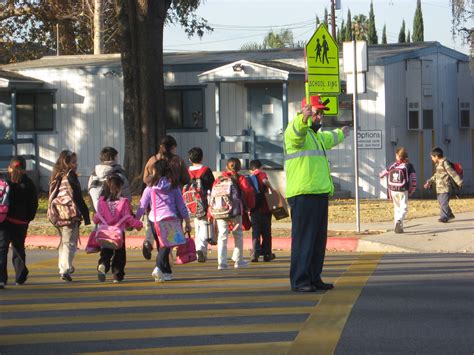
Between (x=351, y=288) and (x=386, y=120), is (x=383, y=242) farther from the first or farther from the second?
(x=386, y=120)

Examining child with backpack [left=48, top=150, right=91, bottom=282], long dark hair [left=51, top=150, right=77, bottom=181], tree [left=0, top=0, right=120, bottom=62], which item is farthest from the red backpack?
tree [left=0, top=0, right=120, bottom=62]

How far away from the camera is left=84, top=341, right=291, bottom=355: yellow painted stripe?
28.1 ft

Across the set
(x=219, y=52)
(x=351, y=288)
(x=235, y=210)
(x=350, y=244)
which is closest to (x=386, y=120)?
(x=219, y=52)

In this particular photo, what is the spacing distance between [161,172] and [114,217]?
865mm

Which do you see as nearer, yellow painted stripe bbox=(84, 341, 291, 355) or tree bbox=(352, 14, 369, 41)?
yellow painted stripe bbox=(84, 341, 291, 355)

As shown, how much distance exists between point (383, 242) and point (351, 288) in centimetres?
547

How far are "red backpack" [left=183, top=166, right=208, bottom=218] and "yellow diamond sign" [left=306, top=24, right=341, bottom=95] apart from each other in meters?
3.89

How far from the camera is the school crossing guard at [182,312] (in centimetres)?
899

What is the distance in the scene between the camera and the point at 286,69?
91.8 feet

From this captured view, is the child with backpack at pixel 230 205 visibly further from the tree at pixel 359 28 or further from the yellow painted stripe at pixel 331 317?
the tree at pixel 359 28

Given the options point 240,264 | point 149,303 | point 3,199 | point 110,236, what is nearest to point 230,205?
point 240,264

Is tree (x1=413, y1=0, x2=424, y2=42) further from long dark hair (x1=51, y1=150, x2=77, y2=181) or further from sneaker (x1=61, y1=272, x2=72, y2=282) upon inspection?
sneaker (x1=61, y1=272, x2=72, y2=282)

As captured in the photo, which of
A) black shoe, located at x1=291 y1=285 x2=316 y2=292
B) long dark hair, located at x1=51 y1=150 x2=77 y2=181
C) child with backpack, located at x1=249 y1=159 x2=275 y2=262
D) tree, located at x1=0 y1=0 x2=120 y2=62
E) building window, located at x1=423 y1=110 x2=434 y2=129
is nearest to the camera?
black shoe, located at x1=291 y1=285 x2=316 y2=292

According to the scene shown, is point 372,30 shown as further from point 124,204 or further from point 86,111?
point 124,204
